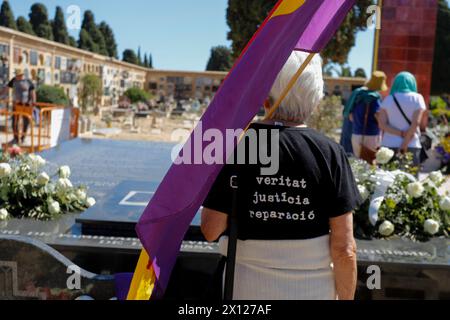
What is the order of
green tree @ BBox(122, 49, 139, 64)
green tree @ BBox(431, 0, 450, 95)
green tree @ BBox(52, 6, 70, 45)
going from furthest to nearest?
green tree @ BBox(122, 49, 139, 64)
green tree @ BBox(52, 6, 70, 45)
green tree @ BBox(431, 0, 450, 95)

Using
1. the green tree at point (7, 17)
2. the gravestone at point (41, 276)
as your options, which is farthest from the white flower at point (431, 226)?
the green tree at point (7, 17)

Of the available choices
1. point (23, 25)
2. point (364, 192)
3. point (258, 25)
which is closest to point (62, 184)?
point (364, 192)

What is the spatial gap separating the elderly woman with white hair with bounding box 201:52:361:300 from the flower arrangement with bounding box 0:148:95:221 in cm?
211

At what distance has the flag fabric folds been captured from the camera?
156 centimetres

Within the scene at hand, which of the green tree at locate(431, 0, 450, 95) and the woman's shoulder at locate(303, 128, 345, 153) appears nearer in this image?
the woman's shoulder at locate(303, 128, 345, 153)

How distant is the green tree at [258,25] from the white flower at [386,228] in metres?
17.6

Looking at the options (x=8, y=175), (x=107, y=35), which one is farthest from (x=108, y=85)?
(x=8, y=175)

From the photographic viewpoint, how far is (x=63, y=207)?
3689 mm

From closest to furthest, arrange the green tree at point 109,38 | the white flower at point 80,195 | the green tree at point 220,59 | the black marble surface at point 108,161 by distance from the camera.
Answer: the white flower at point 80,195
the black marble surface at point 108,161
the green tree at point 109,38
the green tree at point 220,59

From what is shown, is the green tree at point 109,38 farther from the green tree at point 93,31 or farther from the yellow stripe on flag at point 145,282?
the yellow stripe on flag at point 145,282

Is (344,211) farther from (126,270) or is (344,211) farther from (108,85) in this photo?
(108,85)

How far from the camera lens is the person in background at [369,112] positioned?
20.9ft

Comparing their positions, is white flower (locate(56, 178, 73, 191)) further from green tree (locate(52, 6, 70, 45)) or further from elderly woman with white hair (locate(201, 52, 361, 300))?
green tree (locate(52, 6, 70, 45))

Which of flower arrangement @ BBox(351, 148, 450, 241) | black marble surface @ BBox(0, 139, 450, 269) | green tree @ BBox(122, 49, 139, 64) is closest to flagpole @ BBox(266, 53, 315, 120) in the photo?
black marble surface @ BBox(0, 139, 450, 269)
